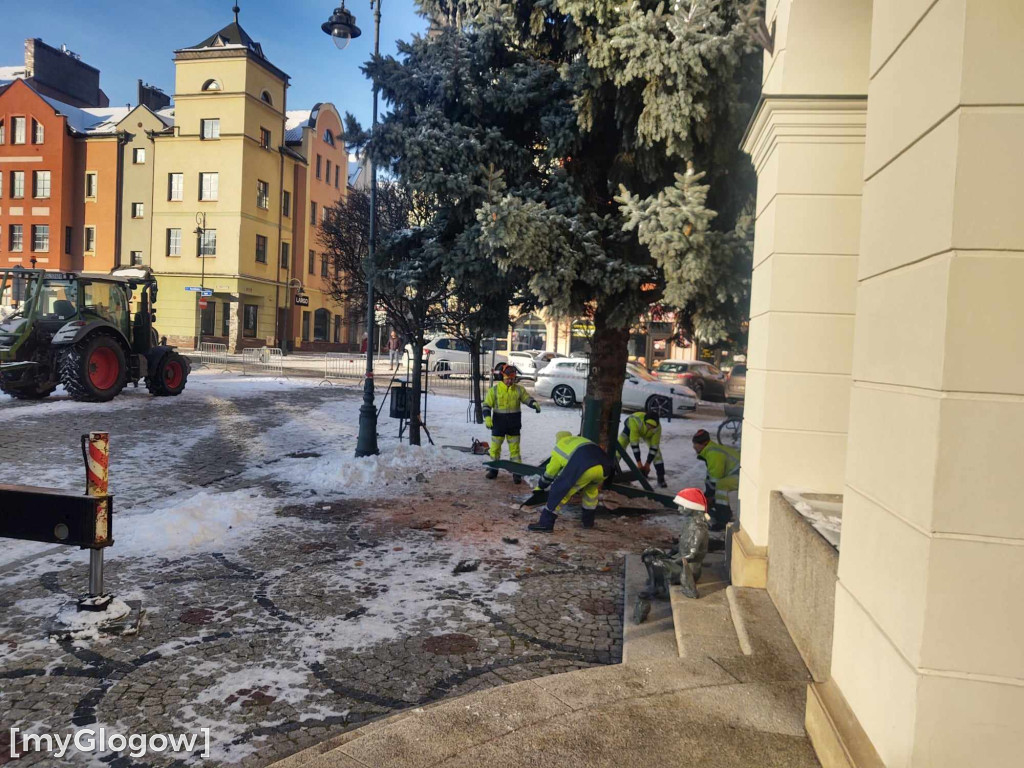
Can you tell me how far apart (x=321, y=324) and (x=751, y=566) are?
150 ft

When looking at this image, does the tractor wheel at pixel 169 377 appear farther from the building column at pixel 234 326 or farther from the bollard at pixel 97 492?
the building column at pixel 234 326

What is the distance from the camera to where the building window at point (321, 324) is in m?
47.3

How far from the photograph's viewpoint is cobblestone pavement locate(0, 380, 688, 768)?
3.61m

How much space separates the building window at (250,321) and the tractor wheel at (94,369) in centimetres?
2483

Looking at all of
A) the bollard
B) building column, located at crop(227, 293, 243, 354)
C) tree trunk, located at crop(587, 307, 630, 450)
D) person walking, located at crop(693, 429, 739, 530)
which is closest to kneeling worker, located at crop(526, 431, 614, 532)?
person walking, located at crop(693, 429, 739, 530)

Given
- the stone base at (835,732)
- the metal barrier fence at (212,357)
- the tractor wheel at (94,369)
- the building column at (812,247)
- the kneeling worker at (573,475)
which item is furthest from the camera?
the metal barrier fence at (212,357)

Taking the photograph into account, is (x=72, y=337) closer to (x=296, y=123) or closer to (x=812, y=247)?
(x=812, y=247)

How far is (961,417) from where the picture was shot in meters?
2.02

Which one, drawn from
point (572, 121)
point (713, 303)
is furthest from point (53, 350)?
point (713, 303)

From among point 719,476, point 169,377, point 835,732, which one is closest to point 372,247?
point 719,476

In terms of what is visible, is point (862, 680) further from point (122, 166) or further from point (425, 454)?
point (122, 166)

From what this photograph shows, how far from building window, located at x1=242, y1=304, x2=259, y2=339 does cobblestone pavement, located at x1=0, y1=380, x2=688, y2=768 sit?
32.9m

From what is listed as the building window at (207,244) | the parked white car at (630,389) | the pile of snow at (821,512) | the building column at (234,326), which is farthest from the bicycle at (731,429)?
the building window at (207,244)

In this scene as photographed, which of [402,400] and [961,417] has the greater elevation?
[961,417]
